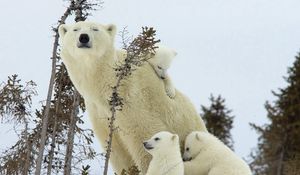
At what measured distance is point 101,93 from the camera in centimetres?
1102

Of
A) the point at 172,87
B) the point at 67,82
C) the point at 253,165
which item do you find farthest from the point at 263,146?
the point at 172,87

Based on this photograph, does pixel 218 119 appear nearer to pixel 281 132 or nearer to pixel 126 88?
pixel 281 132

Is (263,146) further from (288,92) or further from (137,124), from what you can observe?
(137,124)

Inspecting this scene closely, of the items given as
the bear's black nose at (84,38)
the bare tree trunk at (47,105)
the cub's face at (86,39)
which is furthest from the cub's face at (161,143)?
the bare tree trunk at (47,105)

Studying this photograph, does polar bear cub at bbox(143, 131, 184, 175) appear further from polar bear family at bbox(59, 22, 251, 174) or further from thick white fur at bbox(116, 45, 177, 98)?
thick white fur at bbox(116, 45, 177, 98)

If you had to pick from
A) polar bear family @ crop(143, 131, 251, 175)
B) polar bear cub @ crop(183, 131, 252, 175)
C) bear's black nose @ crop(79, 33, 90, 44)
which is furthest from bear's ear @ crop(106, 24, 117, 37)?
polar bear cub @ crop(183, 131, 252, 175)

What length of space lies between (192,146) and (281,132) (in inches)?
1041

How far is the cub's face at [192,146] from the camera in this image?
36.6 feet

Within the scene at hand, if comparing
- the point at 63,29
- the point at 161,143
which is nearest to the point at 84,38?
the point at 63,29

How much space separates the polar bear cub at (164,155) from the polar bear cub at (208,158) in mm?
649

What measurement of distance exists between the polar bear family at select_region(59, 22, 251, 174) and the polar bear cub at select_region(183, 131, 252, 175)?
0.29m

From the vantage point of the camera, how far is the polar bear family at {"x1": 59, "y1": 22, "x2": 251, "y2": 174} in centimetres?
1085

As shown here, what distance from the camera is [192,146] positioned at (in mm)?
11172

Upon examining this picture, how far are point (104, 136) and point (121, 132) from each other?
538mm
